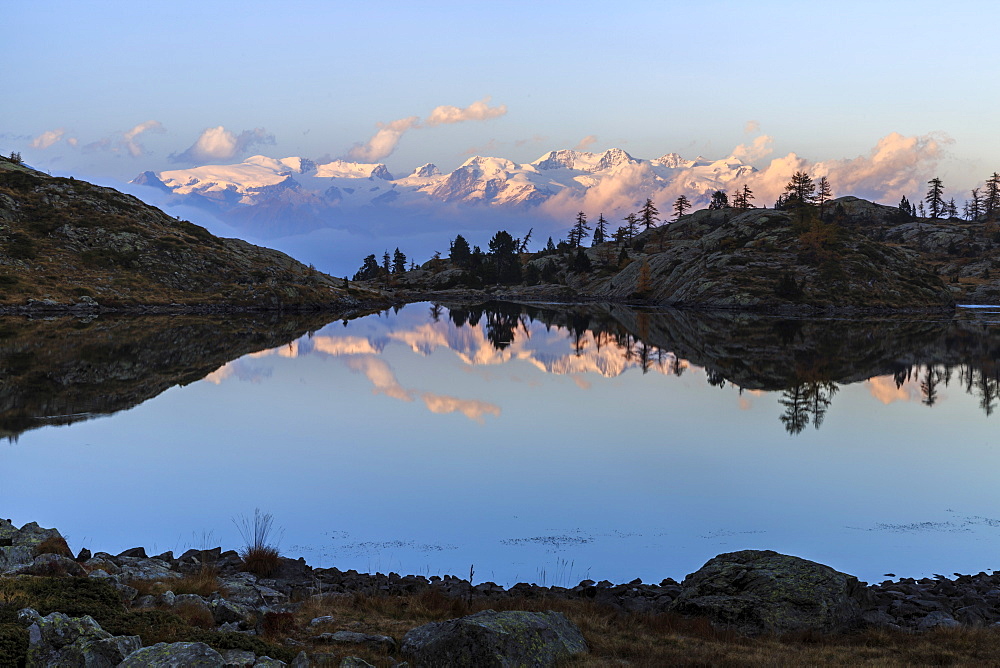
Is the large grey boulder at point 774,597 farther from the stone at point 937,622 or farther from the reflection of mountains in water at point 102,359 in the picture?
the reflection of mountains in water at point 102,359

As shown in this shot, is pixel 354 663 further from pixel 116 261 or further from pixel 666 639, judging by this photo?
pixel 116 261

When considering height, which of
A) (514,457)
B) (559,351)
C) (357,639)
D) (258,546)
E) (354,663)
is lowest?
(258,546)

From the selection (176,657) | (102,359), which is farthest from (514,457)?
(102,359)

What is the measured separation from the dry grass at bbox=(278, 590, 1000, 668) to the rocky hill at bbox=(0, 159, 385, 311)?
128403 mm

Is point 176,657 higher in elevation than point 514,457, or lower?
higher

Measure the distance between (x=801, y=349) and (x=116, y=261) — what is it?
456ft

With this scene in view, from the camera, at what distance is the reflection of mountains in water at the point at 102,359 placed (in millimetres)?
44312

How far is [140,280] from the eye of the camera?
14738cm

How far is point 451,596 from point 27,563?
32.5 feet

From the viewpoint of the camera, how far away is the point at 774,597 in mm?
16672

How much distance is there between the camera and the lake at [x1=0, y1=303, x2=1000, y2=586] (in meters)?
23.4

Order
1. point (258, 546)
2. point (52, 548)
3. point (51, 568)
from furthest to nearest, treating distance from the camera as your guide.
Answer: point (258, 546) < point (52, 548) < point (51, 568)

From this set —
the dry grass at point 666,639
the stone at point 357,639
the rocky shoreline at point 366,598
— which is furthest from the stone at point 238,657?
the stone at point 357,639

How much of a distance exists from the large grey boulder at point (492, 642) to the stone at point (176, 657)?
3758mm
